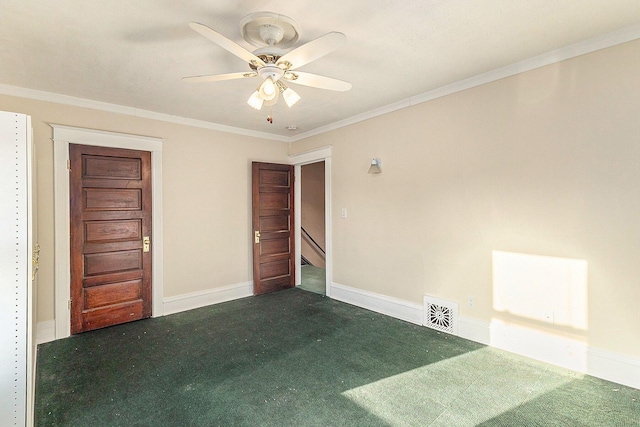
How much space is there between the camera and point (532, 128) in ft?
8.77

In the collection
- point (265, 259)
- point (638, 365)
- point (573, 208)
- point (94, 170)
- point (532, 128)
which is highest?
point (532, 128)

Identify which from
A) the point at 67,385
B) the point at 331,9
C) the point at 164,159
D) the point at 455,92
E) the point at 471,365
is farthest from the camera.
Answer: the point at 164,159

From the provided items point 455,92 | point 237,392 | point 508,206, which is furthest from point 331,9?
point 237,392

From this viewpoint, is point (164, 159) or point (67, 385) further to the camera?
point (164, 159)

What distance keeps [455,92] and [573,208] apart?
153 centimetres

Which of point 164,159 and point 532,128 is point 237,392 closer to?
point 164,159

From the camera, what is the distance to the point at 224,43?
1789 millimetres

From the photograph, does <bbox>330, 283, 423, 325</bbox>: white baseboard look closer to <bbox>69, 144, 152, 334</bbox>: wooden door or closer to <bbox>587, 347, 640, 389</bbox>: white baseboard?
<bbox>587, 347, 640, 389</bbox>: white baseboard

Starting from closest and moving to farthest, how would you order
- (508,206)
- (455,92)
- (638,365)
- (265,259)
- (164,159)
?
(638,365) → (508,206) → (455,92) → (164,159) → (265,259)

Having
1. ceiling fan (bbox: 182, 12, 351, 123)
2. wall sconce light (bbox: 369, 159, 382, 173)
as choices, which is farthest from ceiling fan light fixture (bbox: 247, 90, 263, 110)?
wall sconce light (bbox: 369, 159, 382, 173)

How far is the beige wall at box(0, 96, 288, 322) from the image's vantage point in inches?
126

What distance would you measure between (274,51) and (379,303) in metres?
3.13

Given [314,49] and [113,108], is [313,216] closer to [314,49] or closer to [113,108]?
[113,108]

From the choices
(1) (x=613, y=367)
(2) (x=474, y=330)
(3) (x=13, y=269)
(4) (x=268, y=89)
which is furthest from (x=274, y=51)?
(1) (x=613, y=367)
